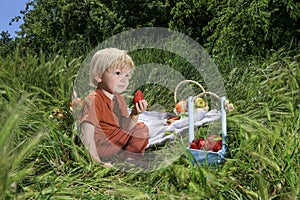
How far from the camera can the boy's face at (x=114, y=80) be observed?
3.86m

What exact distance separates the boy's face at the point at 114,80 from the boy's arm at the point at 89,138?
367 millimetres

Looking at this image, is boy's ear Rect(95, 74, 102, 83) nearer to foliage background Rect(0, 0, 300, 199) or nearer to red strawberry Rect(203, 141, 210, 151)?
foliage background Rect(0, 0, 300, 199)

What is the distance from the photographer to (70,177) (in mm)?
3279

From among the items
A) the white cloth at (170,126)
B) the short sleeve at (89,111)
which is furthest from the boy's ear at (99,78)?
the white cloth at (170,126)

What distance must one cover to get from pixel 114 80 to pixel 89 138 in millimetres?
506

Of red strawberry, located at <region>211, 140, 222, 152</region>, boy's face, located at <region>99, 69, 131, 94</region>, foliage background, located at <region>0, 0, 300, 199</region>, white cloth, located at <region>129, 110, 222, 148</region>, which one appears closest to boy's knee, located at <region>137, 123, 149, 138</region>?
white cloth, located at <region>129, 110, 222, 148</region>

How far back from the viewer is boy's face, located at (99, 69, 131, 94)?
3857 mm

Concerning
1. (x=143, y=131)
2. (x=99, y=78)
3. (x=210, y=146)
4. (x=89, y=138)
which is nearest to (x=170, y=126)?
(x=143, y=131)

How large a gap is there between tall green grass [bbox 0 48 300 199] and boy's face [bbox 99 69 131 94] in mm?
424

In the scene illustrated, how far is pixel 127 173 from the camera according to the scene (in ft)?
11.6

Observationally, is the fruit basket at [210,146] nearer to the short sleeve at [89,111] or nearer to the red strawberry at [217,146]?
the red strawberry at [217,146]

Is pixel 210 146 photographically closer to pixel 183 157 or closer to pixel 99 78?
pixel 183 157

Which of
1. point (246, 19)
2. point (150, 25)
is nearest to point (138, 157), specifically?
point (246, 19)

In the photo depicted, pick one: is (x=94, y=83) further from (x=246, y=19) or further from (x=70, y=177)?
A: (x=246, y=19)
